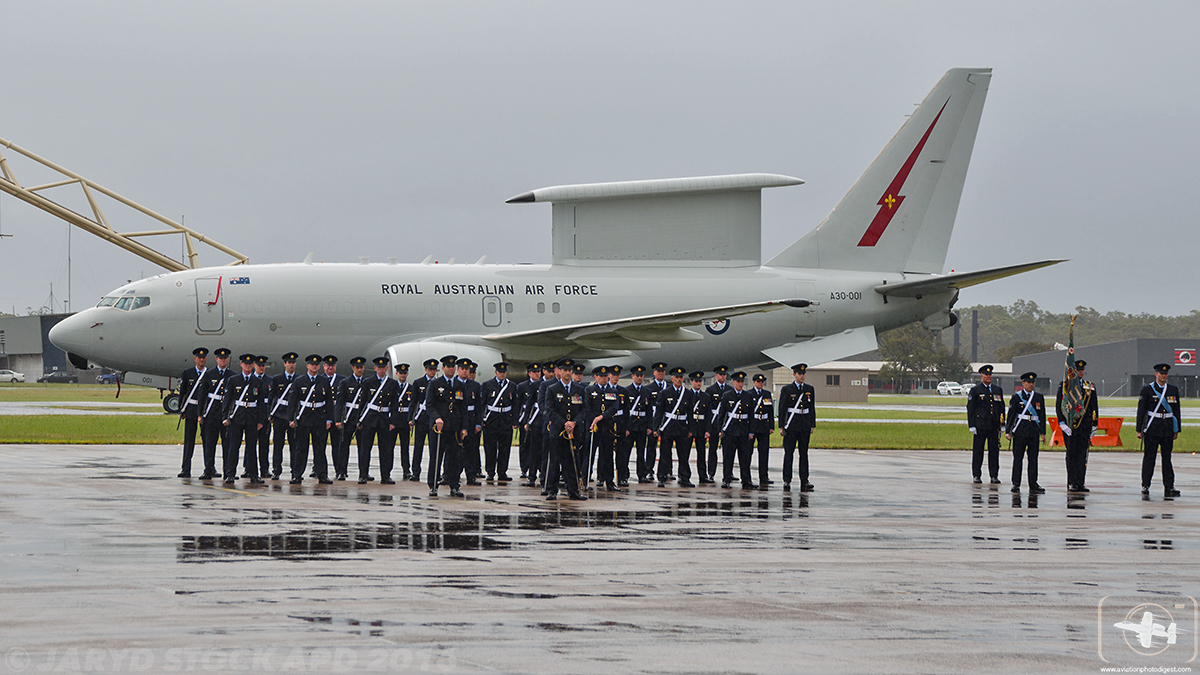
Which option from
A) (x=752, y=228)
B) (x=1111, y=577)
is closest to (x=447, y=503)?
(x=1111, y=577)

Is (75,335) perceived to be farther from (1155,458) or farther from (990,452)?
(1155,458)

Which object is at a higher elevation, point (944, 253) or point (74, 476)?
point (944, 253)

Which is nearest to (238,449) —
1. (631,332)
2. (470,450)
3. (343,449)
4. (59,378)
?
(343,449)

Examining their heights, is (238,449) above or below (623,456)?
above

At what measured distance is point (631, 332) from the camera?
75.4 feet

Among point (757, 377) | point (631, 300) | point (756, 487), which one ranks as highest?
point (631, 300)

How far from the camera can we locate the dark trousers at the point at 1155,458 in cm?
1490

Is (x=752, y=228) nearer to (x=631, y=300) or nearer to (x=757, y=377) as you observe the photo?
(x=631, y=300)

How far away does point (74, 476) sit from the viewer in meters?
14.5

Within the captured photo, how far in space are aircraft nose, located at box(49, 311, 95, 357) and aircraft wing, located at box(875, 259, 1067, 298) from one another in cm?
1784

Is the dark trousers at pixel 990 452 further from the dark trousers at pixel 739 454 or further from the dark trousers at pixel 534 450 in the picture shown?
the dark trousers at pixel 534 450

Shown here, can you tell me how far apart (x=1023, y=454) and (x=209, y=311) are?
16.1 m

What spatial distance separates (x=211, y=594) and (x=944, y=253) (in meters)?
24.2

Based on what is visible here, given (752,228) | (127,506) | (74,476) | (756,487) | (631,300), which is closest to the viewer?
(127,506)
